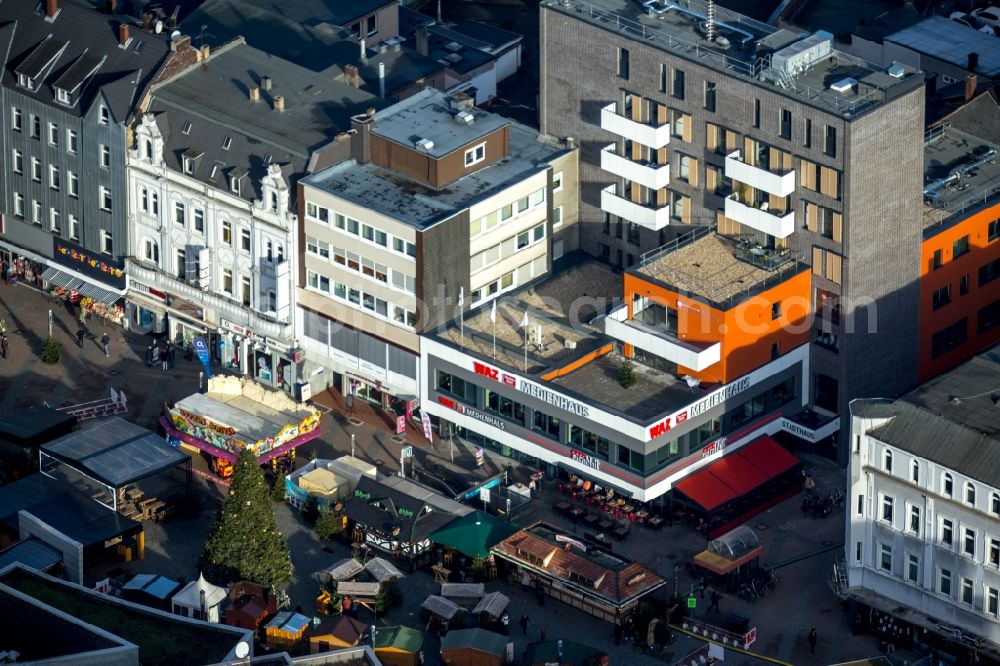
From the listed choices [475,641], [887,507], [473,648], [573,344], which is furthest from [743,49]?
[473,648]

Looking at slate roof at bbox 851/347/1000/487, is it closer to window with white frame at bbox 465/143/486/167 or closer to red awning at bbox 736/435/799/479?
red awning at bbox 736/435/799/479

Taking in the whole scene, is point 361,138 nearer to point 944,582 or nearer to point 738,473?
point 738,473

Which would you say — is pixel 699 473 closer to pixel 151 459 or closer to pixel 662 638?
pixel 662 638

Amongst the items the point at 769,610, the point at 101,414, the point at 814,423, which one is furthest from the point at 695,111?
the point at 101,414

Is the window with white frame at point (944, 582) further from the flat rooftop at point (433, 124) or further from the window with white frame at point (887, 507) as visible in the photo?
the flat rooftop at point (433, 124)

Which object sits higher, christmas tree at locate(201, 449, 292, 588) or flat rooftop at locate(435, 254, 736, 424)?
flat rooftop at locate(435, 254, 736, 424)

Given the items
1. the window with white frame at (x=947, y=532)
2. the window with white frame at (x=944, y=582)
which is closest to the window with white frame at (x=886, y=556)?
the window with white frame at (x=944, y=582)

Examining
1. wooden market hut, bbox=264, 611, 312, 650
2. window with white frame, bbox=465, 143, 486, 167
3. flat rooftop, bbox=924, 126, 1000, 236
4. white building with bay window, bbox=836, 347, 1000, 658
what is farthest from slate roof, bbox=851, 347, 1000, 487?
window with white frame, bbox=465, 143, 486, 167

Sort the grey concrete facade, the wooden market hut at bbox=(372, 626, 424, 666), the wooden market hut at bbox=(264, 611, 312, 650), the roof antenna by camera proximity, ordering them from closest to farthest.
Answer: the wooden market hut at bbox=(372, 626, 424, 666) → the wooden market hut at bbox=(264, 611, 312, 650) → the grey concrete facade → the roof antenna
